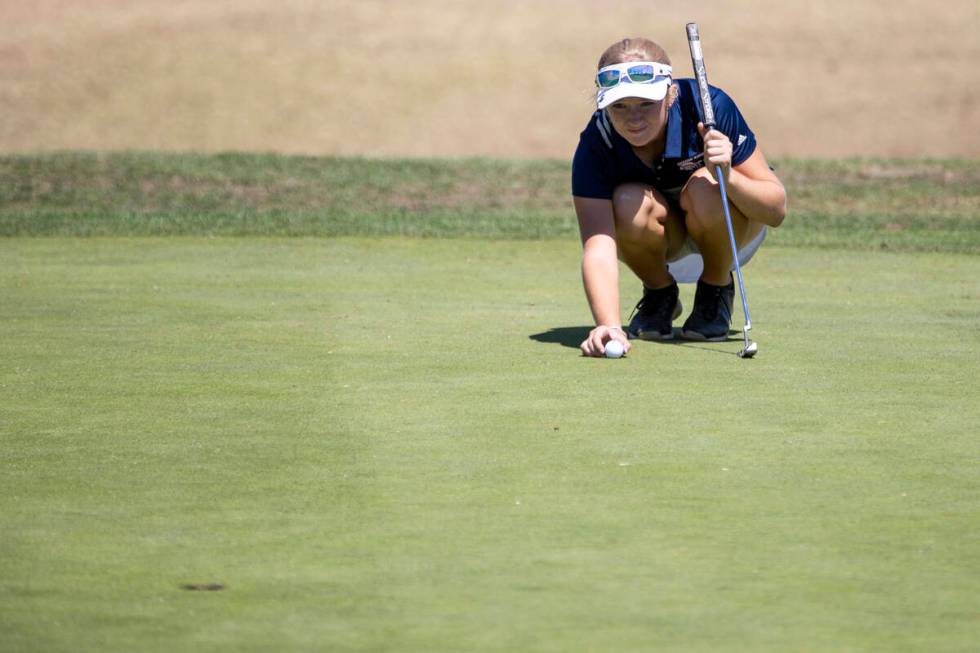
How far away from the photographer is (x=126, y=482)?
4.10 m

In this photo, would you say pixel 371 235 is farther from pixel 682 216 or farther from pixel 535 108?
pixel 535 108

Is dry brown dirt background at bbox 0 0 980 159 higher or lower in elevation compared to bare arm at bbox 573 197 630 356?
lower

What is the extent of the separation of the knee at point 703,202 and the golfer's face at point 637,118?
0.96ft

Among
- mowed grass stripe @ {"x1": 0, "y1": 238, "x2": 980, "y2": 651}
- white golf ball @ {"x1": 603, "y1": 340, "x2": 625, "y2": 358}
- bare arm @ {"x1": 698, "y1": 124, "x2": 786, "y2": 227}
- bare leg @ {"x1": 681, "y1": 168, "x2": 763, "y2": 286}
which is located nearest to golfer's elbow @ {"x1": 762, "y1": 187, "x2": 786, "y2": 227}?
bare arm @ {"x1": 698, "y1": 124, "x2": 786, "y2": 227}

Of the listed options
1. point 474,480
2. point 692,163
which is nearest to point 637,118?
point 692,163

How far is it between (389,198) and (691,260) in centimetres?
716

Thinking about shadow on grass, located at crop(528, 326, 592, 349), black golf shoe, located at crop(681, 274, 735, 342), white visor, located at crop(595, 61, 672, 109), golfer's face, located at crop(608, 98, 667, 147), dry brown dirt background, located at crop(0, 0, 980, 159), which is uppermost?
white visor, located at crop(595, 61, 672, 109)

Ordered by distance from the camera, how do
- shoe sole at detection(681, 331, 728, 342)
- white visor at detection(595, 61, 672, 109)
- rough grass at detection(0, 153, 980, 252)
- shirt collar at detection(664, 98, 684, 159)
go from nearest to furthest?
1. white visor at detection(595, 61, 672, 109)
2. shirt collar at detection(664, 98, 684, 159)
3. shoe sole at detection(681, 331, 728, 342)
4. rough grass at detection(0, 153, 980, 252)

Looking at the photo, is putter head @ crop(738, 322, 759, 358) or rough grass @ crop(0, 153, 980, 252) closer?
putter head @ crop(738, 322, 759, 358)

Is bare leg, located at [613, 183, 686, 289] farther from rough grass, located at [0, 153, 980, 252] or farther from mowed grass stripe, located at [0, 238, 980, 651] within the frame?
rough grass, located at [0, 153, 980, 252]

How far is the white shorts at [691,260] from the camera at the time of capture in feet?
22.2

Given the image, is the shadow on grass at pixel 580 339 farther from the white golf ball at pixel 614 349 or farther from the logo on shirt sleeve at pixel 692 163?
the logo on shirt sleeve at pixel 692 163

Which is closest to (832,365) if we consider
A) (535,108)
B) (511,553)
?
(511,553)

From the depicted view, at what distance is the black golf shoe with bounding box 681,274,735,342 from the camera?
21.7ft
